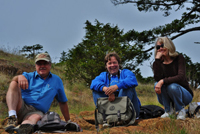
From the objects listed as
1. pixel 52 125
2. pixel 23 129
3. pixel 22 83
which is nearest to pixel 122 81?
pixel 52 125

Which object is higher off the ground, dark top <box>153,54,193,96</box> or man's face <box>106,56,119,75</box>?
man's face <box>106,56,119,75</box>

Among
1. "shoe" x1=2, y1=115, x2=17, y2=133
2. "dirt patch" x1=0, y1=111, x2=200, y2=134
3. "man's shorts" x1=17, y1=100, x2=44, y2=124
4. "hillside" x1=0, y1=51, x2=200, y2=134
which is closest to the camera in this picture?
"dirt patch" x1=0, y1=111, x2=200, y2=134

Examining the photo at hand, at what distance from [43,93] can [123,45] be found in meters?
8.04

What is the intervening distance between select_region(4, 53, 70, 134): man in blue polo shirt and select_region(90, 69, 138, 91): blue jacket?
58cm

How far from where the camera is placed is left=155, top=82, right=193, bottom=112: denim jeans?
3.78 metres

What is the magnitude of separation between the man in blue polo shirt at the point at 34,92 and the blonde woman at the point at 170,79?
5.32ft

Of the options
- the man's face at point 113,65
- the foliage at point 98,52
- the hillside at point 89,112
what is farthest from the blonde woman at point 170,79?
the foliage at point 98,52

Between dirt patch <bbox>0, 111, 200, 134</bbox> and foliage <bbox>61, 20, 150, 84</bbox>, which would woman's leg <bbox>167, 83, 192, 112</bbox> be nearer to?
dirt patch <bbox>0, 111, 200, 134</bbox>

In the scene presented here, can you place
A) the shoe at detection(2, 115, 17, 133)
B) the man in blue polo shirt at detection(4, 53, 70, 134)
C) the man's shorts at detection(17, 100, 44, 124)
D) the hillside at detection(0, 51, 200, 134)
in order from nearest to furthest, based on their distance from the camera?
the hillside at detection(0, 51, 200, 134) → the shoe at detection(2, 115, 17, 133) → the man in blue polo shirt at detection(4, 53, 70, 134) → the man's shorts at detection(17, 100, 44, 124)

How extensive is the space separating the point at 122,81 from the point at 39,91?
1.30 m

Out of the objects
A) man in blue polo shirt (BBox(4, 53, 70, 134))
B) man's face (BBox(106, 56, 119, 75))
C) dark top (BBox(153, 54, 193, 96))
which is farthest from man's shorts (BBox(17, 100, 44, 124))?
dark top (BBox(153, 54, 193, 96))

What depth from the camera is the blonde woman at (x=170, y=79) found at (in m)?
3.81

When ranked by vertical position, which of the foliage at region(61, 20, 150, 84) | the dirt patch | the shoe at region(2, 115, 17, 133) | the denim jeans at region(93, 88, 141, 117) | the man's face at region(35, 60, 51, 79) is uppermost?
the foliage at region(61, 20, 150, 84)

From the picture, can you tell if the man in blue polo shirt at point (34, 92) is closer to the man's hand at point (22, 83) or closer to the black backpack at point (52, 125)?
the man's hand at point (22, 83)
